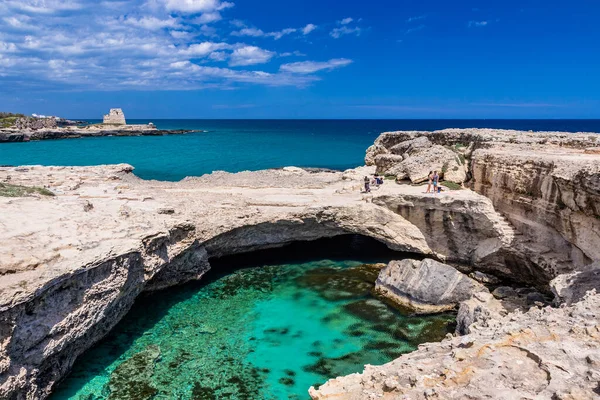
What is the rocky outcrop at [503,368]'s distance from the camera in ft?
23.8

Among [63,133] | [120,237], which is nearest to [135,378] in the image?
[120,237]

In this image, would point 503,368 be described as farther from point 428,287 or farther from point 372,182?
point 372,182

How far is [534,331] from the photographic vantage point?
358 inches

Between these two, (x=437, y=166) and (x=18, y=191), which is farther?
(x=437, y=166)

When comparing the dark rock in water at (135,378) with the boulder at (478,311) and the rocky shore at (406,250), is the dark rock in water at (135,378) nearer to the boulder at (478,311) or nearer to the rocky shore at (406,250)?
the rocky shore at (406,250)

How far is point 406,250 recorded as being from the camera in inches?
786

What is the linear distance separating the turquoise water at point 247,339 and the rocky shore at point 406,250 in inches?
35.3

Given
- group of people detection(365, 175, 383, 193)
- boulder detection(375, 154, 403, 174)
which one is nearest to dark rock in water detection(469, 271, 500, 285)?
group of people detection(365, 175, 383, 193)

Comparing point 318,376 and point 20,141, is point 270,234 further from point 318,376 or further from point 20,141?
point 20,141

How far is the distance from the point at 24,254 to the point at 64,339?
2.53 meters

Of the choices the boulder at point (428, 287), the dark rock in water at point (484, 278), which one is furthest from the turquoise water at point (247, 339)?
the dark rock in water at point (484, 278)

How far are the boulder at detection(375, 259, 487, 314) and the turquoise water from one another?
2.05 feet

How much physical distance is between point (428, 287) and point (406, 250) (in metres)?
3.58

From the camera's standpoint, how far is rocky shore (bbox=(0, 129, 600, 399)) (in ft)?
27.7
